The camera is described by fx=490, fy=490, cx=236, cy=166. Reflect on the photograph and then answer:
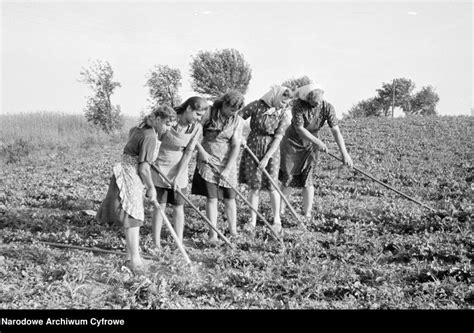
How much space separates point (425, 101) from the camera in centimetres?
6406

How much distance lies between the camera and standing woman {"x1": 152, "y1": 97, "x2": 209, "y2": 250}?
498 centimetres

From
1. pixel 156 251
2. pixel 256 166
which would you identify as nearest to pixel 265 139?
pixel 256 166

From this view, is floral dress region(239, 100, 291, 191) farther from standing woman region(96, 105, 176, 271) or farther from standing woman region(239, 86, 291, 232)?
standing woman region(96, 105, 176, 271)

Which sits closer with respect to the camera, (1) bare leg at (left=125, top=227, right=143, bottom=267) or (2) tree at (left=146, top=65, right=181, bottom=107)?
(1) bare leg at (left=125, top=227, right=143, bottom=267)

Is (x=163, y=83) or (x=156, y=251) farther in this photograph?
(x=163, y=83)

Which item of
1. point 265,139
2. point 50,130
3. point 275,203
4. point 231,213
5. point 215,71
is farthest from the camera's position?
point 215,71

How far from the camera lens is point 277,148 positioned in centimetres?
594

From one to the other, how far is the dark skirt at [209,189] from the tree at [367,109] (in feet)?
201

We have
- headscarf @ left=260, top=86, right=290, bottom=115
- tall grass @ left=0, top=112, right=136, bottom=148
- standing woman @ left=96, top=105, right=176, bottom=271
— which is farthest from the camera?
tall grass @ left=0, top=112, right=136, bottom=148

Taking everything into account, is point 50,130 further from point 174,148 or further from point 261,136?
point 174,148

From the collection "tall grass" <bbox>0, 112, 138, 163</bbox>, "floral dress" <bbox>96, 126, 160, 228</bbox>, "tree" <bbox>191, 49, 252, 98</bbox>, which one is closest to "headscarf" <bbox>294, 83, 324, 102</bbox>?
"floral dress" <bbox>96, 126, 160, 228</bbox>

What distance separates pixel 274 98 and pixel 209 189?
4.39ft

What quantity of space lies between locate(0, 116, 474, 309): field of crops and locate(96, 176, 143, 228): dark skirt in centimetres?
42

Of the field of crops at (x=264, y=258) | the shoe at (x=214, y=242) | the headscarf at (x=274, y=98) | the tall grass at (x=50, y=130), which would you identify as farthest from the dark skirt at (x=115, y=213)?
the tall grass at (x=50, y=130)
